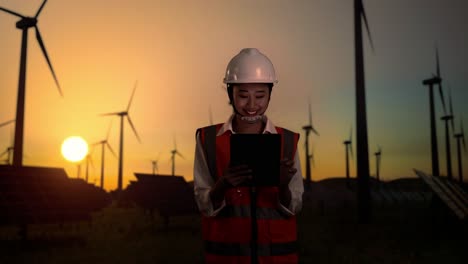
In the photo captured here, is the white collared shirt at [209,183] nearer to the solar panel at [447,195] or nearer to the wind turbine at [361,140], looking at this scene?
the solar panel at [447,195]

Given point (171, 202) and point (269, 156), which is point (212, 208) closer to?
point (269, 156)

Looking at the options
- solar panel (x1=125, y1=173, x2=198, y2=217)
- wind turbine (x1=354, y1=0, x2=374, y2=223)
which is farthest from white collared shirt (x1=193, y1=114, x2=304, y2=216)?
solar panel (x1=125, y1=173, x2=198, y2=217)

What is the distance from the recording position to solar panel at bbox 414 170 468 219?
1658cm

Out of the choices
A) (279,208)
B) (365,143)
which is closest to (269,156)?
(279,208)

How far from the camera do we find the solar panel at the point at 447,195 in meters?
16.6

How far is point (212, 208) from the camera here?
3.47 meters

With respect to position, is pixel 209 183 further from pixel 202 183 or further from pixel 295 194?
A: pixel 295 194

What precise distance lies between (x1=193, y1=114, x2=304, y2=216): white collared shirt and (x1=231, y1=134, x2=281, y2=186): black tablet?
392 millimetres

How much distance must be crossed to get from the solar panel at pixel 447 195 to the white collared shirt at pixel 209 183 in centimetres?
1442

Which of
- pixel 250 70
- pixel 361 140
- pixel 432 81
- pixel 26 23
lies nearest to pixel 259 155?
pixel 250 70

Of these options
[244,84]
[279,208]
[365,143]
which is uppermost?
[365,143]

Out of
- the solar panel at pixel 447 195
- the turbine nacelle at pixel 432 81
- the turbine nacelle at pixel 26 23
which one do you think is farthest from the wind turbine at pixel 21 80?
the turbine nacelle at pixel 432 81

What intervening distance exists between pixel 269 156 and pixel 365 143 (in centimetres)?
1781

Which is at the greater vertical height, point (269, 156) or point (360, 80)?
point (360, 80)
